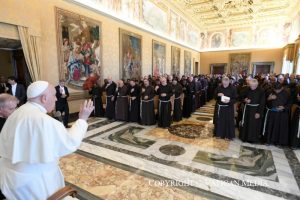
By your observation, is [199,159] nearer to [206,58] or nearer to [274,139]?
[274,139]

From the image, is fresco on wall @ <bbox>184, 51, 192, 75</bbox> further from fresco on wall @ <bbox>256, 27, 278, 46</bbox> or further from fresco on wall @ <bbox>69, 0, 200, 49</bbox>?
fresco on wall @ <bbox>256, 27, 278, 46</bbox>

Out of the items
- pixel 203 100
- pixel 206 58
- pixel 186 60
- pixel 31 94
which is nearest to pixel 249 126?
pixel 31 94

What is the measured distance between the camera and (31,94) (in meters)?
1.75

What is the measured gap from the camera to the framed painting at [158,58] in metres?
13.7

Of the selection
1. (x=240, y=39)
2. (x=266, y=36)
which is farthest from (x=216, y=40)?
(x=266, y=36)

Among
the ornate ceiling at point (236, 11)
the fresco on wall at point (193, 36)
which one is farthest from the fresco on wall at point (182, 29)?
the fresco on wall at point (193, 36)

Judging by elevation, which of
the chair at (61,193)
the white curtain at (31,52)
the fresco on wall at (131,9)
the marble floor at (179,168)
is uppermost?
the fresco on wall at (131,9)

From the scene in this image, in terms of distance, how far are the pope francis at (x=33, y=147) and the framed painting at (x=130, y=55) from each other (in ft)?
29.5

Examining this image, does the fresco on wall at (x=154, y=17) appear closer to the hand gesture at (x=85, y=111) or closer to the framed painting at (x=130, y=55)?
the framed painting at (x=130, y=55)

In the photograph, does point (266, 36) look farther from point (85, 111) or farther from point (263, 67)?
point (85, 111)

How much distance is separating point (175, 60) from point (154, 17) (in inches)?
195

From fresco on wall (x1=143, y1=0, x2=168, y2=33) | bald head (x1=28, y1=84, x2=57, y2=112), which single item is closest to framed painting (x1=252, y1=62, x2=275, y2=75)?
fresco on wall (x1=143, y1=0, x2=168, y2=33)

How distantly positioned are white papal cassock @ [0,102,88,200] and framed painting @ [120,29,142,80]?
356 inches

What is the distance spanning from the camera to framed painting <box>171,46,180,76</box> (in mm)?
16500
